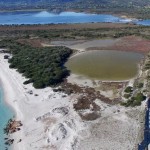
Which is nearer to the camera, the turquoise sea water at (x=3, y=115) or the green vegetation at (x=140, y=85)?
the turquoise sea water at (x=3, y=115)

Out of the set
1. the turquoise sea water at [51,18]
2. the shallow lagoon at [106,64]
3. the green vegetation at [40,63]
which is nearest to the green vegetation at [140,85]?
the shallow lagoon at [106,64]

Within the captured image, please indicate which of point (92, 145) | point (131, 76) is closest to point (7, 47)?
point (131, 76)

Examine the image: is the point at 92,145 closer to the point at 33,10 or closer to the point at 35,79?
the point at 35,79

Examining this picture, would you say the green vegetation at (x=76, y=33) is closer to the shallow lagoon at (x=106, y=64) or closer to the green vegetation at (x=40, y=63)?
the green vegetation at (x=40, y=63)

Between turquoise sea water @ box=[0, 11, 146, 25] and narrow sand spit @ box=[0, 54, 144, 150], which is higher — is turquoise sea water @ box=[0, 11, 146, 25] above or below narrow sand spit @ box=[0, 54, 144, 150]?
above

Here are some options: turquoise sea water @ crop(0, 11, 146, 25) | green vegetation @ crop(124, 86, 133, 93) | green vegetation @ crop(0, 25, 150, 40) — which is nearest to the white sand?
green vegetation @ crop(124, 86, 133, 93)

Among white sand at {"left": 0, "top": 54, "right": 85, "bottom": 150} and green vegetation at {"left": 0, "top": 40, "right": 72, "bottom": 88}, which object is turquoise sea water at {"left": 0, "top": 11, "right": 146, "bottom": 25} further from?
white sand at {"left": 0, "top": 54, "right": 85, "bottom": 150}
